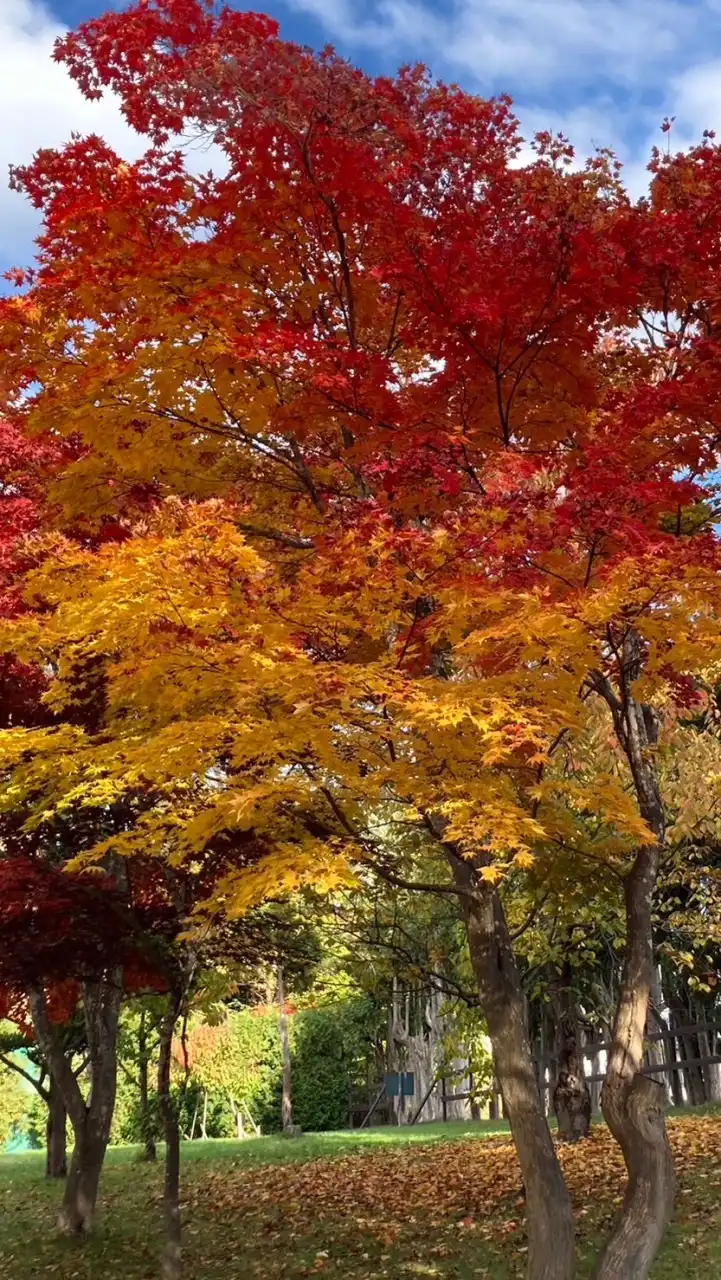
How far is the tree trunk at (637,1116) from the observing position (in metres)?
6.68

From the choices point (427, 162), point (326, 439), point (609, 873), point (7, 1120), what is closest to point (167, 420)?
point (326, 439)

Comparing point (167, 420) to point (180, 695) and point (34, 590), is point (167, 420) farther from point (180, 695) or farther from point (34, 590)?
point (180, 695)

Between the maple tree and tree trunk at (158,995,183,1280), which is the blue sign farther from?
the maple tree

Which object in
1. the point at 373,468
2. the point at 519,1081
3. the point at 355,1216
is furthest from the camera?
the point at 355,1216

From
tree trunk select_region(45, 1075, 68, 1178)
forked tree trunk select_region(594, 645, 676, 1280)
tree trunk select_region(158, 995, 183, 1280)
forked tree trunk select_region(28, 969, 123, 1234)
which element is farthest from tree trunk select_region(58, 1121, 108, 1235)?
forked tree trunk select_region(594, 645, 676, 1280)

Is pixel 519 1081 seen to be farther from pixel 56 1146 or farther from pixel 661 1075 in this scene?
pixel 661 1075

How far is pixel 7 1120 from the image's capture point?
2430 centimetres

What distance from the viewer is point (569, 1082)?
13.5m

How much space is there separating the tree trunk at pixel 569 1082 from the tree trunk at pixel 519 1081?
620 centimetres

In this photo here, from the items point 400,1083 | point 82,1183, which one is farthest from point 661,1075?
point 82,1183

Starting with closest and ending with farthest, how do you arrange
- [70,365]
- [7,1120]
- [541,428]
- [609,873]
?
[70,365] < [541,428] < [609,873] < [7,1120]

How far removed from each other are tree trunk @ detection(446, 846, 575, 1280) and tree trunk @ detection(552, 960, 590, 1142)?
20.3ft

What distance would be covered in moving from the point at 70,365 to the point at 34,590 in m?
1.73

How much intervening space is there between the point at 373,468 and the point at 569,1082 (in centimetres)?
1047
